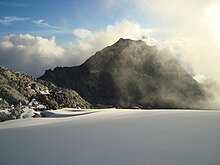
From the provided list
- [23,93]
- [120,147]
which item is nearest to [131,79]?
[23,93]

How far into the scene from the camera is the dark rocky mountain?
129125 mm

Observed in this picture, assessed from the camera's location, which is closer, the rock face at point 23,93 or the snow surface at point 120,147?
the snow surface at point 120,147

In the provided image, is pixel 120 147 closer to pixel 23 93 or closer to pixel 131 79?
pixel 23 93

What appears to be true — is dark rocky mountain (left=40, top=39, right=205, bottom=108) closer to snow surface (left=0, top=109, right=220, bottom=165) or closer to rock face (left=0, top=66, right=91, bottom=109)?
rock face (left=0, top=66, right=91, bottom=109)

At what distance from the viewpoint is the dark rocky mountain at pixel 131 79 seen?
129 m

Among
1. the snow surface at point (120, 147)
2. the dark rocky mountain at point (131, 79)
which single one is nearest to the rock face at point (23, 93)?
the snow surface at point (120, 147)

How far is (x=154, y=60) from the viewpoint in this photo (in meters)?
155

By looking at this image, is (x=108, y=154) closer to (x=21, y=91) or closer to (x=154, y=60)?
(x=21, y=91)

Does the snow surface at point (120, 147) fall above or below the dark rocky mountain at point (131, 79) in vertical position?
below

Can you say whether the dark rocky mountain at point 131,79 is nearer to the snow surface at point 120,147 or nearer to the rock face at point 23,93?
the rock face at point 23,93

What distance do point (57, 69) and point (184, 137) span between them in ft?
429

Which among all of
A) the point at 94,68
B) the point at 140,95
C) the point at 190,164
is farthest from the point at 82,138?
the point at 94,68

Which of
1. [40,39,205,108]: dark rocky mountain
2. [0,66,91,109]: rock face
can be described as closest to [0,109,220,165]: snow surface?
[0,66,91,109]: rock face

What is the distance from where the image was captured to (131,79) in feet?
470
